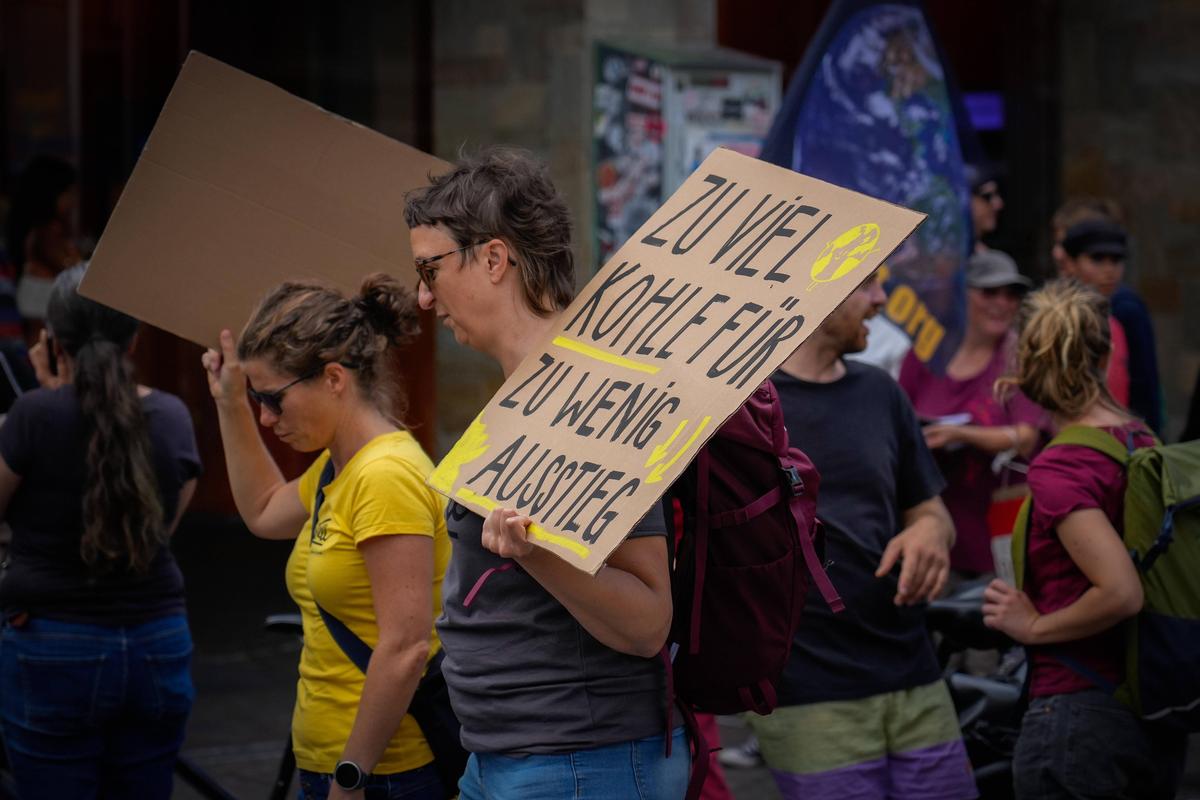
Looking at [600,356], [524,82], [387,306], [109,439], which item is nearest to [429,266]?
[600,356]

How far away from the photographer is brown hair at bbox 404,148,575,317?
9.16ft

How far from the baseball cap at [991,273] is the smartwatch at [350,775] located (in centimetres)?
352

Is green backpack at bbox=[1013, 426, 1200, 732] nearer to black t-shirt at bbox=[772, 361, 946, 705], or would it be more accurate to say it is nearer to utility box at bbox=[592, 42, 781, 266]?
black t-shirt at bbox=[772, 361, 946, 705]

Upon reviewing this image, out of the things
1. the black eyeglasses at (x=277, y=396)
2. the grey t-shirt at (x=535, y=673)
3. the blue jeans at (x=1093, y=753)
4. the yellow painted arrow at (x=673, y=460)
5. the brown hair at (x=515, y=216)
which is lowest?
the blue jeans at (x=1093, y=753)

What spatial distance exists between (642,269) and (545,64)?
5785mm

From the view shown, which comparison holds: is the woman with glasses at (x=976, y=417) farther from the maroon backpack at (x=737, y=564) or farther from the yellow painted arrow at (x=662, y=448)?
the yellow painted arrow at (x=662, y=448)

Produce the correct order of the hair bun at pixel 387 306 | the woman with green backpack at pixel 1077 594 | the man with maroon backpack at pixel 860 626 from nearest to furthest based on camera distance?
the hair bun at pixel 387 306 → the woman with green backpack at pixel 1077 594 → the man with maroon backpack at pixel 860 626

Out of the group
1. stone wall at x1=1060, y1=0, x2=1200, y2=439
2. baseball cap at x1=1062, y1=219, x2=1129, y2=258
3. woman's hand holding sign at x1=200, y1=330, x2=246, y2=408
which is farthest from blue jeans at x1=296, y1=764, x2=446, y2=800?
stone wall at x1=1060, y1=0, x2=1200, y2=439

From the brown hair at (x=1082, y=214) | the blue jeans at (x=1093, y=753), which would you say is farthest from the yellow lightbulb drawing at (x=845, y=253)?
the brown hair at (x=1082, y=214)

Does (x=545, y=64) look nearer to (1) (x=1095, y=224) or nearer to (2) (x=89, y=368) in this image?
(1) (x=1095, y=224)

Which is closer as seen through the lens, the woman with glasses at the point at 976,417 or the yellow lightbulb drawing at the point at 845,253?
the yellow lightbulb drawing at the point at 845,253

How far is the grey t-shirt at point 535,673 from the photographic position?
2715 millimetres

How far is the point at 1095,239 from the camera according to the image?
6.36 metres

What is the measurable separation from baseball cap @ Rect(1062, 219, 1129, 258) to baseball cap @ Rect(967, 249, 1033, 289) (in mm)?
271
